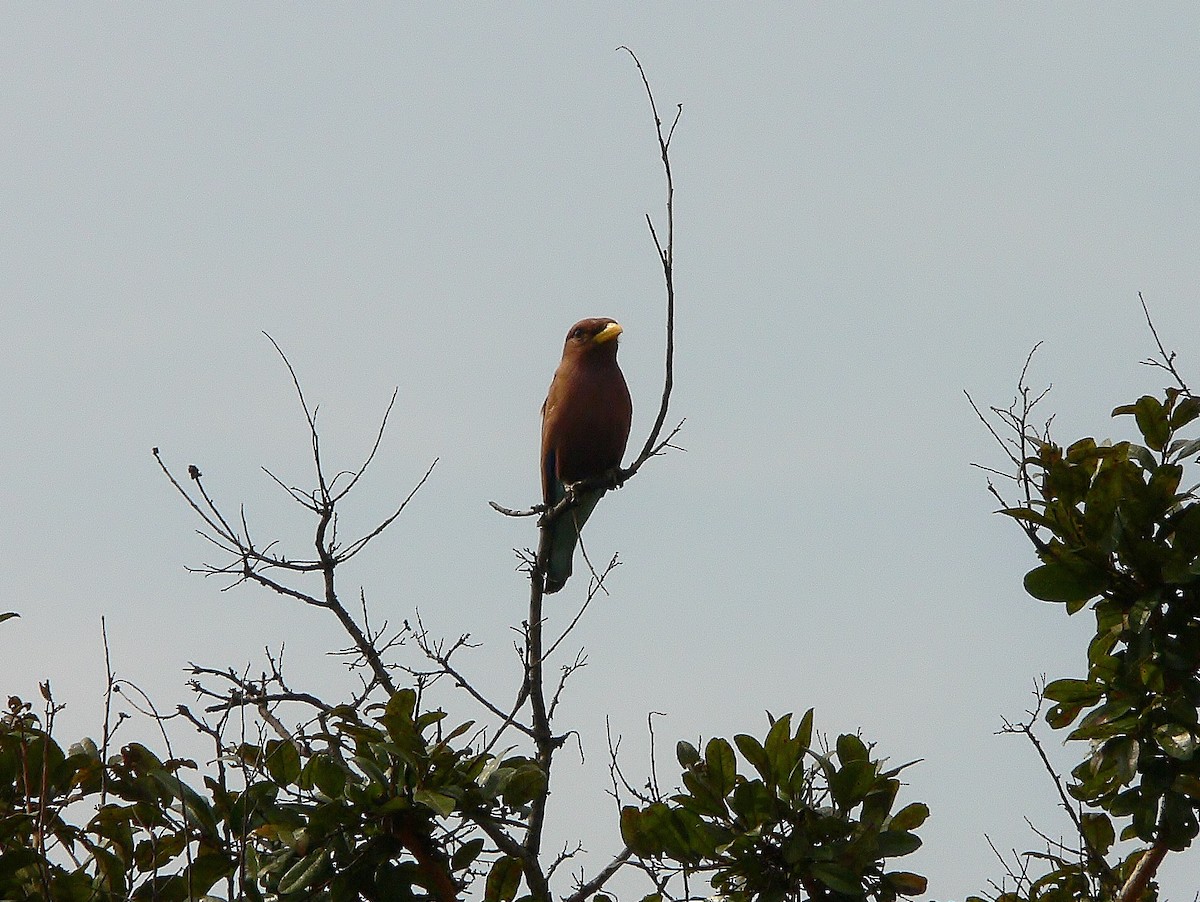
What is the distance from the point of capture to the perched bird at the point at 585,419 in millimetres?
6328

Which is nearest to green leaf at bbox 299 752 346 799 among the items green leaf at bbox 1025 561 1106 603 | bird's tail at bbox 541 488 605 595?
green leaf at bbox 1025 561 1106 603

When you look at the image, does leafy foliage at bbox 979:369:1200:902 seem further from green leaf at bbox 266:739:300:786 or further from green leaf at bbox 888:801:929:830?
green leaf at bbox 266:739:300:786

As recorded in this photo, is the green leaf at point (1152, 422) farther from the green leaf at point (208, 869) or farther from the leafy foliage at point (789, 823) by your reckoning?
the green leaf at point (208, 869)

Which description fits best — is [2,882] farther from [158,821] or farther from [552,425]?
[552,425]

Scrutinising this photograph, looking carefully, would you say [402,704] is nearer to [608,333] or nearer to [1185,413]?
[1185,413]

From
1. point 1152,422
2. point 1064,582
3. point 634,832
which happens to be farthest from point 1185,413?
point 634,832

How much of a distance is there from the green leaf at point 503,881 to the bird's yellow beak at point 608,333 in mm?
3631

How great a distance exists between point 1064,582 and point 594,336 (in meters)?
3.56

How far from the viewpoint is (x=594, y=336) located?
6496 millimetres

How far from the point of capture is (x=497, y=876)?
3.07 m

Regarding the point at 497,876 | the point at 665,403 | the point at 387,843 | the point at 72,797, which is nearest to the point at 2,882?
the point at 72,797

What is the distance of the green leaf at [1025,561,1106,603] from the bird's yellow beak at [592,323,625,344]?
3.40m

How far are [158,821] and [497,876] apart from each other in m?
0.75

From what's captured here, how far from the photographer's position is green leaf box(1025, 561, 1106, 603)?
3201 millimetres
